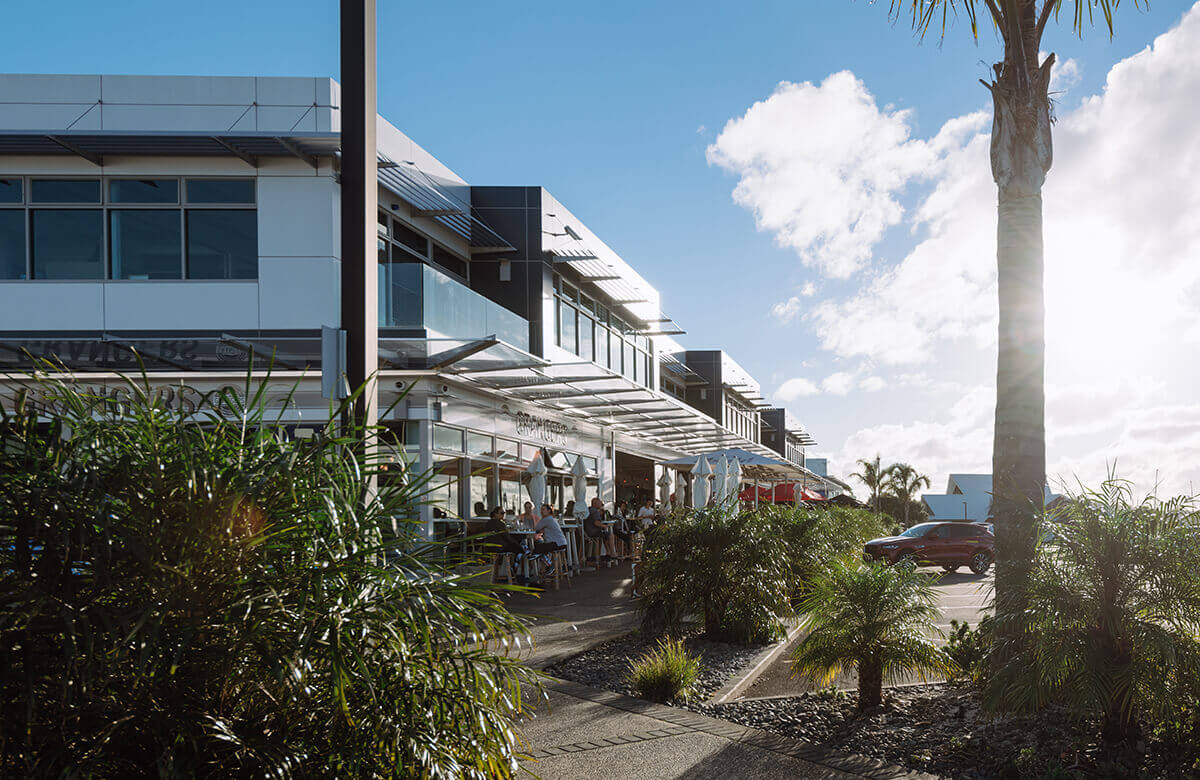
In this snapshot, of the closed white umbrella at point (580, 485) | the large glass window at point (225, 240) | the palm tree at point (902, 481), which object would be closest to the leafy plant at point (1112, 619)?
the large glass window at point (225, 240)

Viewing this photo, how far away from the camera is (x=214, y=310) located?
17.0 meters

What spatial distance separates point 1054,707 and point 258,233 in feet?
50.1

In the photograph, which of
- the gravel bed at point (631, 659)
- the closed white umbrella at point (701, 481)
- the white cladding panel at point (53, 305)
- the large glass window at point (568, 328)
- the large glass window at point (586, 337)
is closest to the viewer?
the gravel bed at point (631, 659)

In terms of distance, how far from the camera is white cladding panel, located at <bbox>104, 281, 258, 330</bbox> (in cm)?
1700

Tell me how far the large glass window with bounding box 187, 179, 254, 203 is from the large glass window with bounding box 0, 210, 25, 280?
3.02 metres

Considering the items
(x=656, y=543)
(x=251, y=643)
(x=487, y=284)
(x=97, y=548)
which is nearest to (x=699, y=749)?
(x=251, y=643)

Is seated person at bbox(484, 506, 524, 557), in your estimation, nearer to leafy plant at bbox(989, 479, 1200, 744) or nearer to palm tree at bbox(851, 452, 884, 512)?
leafy plant at bbox(989, 479, 1200, 744)

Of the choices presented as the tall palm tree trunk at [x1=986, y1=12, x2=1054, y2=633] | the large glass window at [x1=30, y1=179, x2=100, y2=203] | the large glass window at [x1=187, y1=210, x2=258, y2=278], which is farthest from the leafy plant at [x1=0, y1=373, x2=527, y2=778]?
the large glass window at [x1=30, y1=179, x2=100, y2=203]

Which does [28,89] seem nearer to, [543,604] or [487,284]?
[487,284]

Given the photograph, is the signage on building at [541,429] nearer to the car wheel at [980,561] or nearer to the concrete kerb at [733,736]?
the car wheel at [980,561]

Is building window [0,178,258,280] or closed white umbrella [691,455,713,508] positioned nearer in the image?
building window [0,178,258,280]

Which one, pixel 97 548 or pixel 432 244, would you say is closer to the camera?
pixel 97 548

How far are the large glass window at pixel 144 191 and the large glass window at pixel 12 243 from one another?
1683mm

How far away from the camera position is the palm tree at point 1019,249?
7168mm
